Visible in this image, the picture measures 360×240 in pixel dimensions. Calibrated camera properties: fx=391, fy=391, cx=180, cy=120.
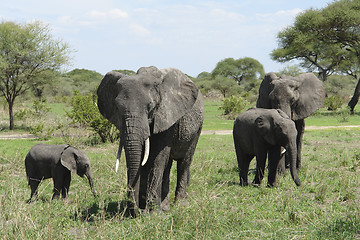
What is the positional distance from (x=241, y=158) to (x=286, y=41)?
24655mm

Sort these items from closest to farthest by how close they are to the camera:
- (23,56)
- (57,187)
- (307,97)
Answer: (57,187), (307,97), (23,56)

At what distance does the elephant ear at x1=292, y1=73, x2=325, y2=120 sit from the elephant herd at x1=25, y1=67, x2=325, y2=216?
0.63 meters

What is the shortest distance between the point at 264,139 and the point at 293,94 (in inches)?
88.1

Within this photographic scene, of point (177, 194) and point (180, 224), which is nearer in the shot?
point (180, 224)

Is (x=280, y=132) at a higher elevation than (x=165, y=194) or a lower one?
higher

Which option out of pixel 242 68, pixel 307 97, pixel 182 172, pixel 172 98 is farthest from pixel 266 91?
pixel 242 68

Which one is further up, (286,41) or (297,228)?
(286,41)

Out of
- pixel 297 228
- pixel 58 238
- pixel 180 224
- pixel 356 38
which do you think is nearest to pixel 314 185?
pixel 297 228

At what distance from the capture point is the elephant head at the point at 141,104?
452cm

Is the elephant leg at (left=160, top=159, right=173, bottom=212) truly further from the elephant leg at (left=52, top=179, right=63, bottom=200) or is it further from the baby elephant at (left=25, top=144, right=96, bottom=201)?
the elephant leg at (left=52, top=179, right=63, bottom=200)

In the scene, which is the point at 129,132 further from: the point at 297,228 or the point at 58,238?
the point at 297,228

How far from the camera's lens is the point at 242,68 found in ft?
210

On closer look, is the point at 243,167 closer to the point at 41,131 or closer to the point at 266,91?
the point at 266,91

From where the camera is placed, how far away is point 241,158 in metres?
7.64
